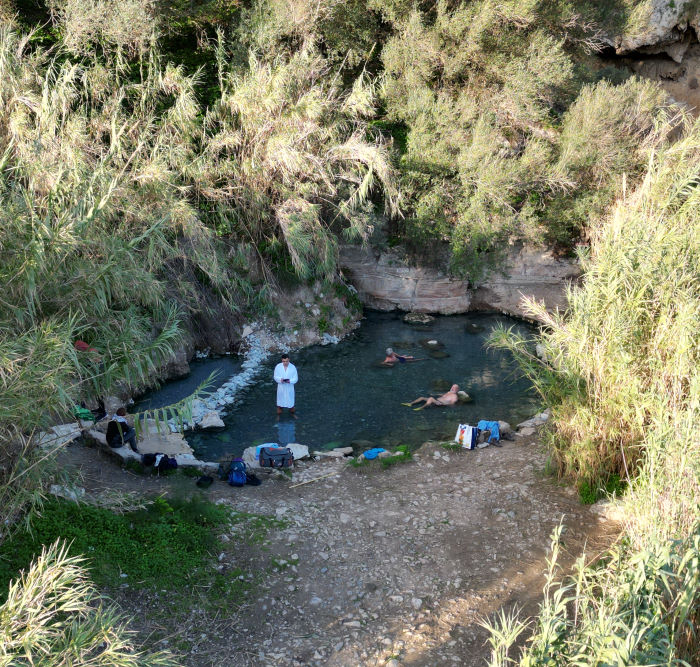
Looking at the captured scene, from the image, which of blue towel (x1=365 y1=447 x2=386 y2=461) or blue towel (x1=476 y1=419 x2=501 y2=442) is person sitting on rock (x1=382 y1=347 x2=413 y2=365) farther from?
blue towel (x1=365 y1=447 x2=386 y2=461)

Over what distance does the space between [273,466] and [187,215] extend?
6.05 m

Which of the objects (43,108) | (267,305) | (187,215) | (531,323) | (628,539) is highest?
(43,108)

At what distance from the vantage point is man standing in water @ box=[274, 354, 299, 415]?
11.4 metres

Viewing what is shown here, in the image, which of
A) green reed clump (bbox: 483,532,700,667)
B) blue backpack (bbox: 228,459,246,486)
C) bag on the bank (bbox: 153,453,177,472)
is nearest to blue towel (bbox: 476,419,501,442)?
blue backpack (bbox: 228,459,246,486)

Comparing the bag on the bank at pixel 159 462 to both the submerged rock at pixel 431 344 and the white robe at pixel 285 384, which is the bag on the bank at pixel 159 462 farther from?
the submerged rock at pixel 431 344

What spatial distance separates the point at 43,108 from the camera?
10.6 meters

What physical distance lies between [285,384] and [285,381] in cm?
9

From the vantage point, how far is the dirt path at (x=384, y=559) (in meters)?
5.73

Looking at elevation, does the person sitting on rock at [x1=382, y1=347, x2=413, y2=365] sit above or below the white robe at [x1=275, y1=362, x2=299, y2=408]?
below

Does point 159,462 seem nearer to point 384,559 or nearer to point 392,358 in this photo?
point 384,559

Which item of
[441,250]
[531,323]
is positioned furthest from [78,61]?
[531,323]

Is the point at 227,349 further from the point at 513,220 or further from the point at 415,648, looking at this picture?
the point at 415,648

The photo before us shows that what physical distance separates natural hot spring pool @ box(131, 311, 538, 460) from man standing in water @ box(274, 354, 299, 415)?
337mm

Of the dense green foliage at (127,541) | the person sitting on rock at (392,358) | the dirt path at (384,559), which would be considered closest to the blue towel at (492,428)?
the dirt path at (384,559)
